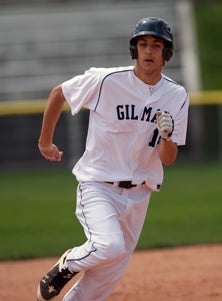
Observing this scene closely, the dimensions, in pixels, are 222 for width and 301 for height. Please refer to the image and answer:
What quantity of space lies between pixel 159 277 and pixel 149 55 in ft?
8.88

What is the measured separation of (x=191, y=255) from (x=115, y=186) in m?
3.45

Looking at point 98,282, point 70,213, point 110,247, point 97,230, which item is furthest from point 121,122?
point 70,213

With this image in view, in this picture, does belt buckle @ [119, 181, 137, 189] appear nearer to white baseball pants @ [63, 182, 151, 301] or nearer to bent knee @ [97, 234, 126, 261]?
white baseball pants @ [63, 182, 151, 301]

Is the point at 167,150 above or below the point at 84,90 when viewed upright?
below

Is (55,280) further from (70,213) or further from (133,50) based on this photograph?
(70,213)

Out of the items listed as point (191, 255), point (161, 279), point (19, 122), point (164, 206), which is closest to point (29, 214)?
point (164, 206)

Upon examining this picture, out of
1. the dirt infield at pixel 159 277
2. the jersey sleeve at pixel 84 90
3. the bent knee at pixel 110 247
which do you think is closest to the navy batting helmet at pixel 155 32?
the jersey sleeve at pixel 84 90

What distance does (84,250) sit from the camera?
530 centimetres

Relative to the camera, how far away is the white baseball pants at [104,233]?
5234mm

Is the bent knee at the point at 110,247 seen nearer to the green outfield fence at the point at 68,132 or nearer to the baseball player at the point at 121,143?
the baseball player at the point at 121,143

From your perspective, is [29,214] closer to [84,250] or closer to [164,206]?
[164,206]

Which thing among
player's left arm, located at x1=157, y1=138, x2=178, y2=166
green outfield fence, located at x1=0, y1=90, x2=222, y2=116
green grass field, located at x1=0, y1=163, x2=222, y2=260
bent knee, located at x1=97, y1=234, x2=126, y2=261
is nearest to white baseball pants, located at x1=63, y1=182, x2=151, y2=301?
bent knee, located at x1=97, y1=234, x2=126, y2=261

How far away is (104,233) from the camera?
524 centimetres

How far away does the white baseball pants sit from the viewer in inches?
206
